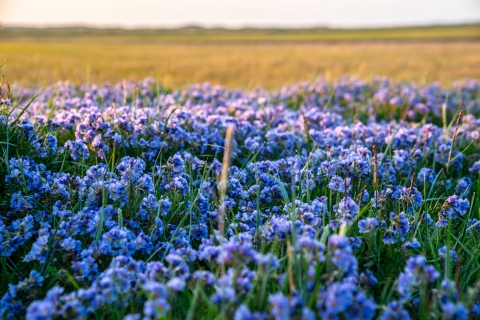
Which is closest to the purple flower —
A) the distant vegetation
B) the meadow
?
the meadow

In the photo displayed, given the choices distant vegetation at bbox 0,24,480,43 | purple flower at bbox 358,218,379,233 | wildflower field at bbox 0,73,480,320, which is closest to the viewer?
wildflower field at bbox 0,73,480,320

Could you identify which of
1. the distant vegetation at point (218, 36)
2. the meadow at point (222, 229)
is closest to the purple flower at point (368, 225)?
the meadow at point (222, 229)

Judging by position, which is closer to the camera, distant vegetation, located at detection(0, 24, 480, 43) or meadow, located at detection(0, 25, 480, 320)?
meadow, located at detection(0, 25, 480, 320)

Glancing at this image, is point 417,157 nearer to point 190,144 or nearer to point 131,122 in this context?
point 190,144

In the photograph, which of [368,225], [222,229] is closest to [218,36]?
[368,225]

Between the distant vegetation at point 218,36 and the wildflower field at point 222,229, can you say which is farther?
the distant vegetation at point 218,36

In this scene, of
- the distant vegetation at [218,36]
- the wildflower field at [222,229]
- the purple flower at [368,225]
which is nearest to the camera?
the wildflower field at [222,229]

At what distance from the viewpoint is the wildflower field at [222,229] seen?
2.29 meters

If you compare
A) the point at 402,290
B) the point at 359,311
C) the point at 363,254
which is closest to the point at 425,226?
the point at 363,254

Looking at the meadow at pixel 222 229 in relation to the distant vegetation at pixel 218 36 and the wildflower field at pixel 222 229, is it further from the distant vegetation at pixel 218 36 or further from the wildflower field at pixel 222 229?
the distant vegetation at pixel 218 36

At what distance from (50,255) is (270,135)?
2.81 meters

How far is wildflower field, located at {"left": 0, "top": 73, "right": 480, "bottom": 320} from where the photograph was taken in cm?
229

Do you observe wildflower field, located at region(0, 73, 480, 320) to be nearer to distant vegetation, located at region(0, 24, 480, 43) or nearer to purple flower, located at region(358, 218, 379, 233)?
purple flower, located at region(358, 218, 379, 233)

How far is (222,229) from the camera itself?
2340 mm
